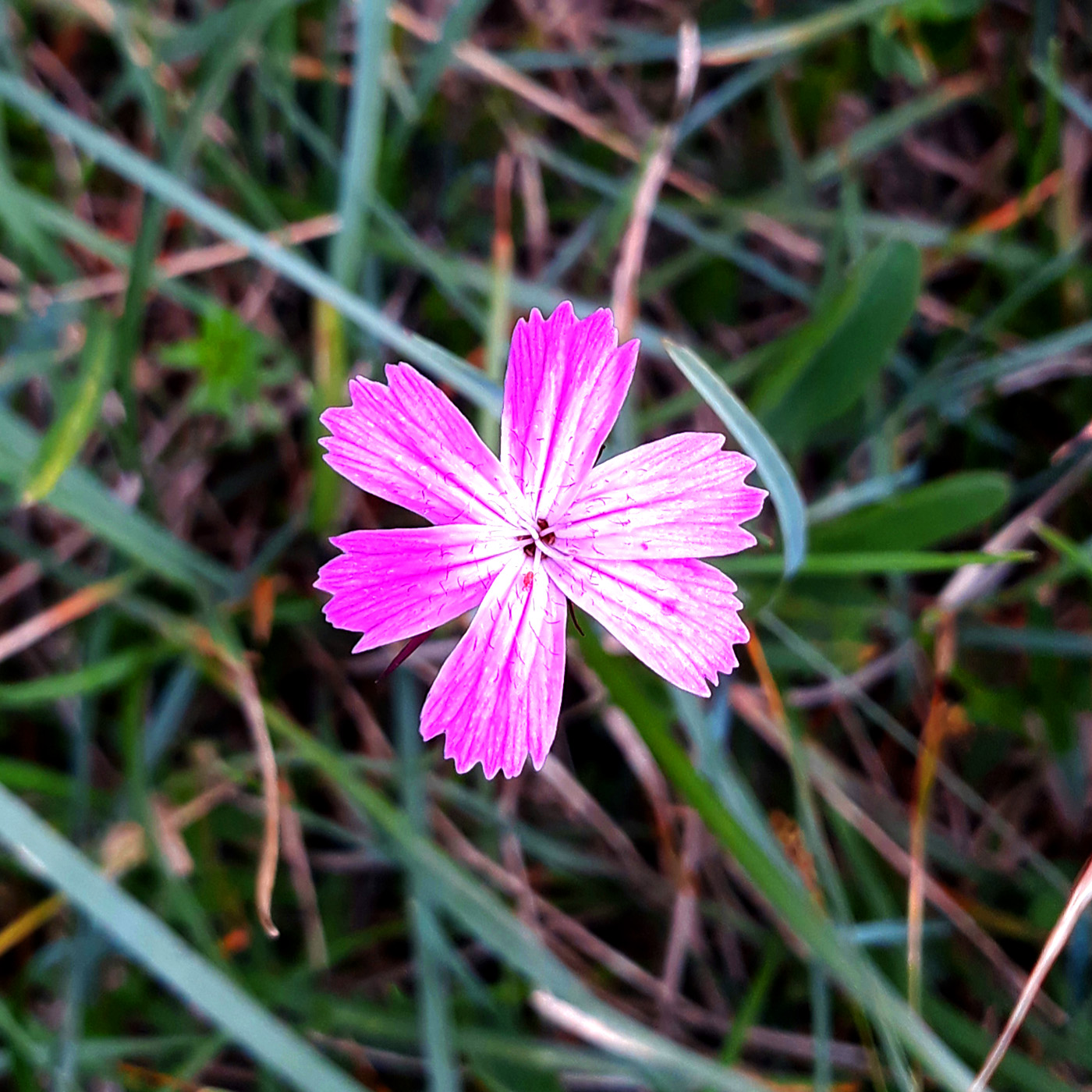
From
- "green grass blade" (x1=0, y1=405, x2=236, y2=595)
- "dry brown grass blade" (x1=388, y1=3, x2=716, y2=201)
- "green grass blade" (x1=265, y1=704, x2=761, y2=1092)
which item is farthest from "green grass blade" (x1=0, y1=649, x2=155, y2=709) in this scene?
"dry brown grass blade" (x1=388, y1=3, x2=716, y2=201)

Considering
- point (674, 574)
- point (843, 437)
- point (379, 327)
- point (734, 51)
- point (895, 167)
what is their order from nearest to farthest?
point (674, 574), point (379, 327), point (734, 51), point (843, 437), point (895, 167)

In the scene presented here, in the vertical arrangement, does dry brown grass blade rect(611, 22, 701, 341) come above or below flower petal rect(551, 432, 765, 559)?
above

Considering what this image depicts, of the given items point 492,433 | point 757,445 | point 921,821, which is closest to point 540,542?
point 757,445

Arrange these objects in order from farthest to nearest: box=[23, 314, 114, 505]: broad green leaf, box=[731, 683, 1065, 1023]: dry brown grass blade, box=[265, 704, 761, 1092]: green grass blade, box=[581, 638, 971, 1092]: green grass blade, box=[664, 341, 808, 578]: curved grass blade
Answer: box=[731, 683, 1065, 1023]: dry brown grass blade
box=[265, 704, 761, 1092]: green grass blade
box=[23, 314, 114, 505]: broad green leaf
box=[581, 638, 971, 1092]: green grass blade
box=[664, 341, 808, 578]: curved grass blade

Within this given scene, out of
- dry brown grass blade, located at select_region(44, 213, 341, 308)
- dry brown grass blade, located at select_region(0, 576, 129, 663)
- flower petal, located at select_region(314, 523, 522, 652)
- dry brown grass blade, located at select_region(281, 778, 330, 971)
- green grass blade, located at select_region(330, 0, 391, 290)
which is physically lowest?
dry brown grass blade, located at select_region(281, 778, 330, 971)

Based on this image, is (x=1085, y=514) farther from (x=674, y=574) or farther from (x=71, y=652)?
(x=71, y=652)

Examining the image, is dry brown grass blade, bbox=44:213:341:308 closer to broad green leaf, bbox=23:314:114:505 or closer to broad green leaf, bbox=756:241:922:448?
broad green leaf, bbox=23:314:114:505

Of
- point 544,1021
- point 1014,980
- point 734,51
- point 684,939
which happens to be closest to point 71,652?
point 544,1021
